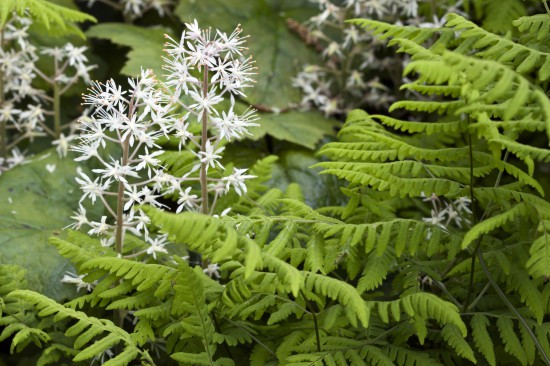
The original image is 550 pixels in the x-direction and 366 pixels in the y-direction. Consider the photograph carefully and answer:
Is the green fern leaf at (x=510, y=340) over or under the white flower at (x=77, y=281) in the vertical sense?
over

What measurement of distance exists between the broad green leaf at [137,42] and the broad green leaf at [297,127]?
0.44 m

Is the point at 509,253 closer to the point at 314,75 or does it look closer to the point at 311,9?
the point at 314,75

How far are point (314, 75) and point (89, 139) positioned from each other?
4.19 feet

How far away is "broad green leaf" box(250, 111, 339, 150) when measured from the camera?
246 cm

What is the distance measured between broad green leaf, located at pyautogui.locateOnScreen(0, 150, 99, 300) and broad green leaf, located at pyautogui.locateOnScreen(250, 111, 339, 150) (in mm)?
696

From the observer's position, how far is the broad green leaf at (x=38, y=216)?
6.28 feet

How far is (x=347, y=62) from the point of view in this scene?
276cm

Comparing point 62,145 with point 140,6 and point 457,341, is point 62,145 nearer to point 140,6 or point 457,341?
point 140,6

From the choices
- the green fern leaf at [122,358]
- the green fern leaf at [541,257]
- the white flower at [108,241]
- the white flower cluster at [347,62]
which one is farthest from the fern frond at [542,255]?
the white flower cluster at [347,62]

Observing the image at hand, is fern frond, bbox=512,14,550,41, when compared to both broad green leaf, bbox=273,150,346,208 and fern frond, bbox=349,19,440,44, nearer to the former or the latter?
fern frond, bbox=349,19,440,44

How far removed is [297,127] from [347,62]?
41cm

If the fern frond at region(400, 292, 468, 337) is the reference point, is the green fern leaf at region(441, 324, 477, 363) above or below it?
below

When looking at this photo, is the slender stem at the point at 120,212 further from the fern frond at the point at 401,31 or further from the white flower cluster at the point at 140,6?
the white flower cluster at the point at 140,6

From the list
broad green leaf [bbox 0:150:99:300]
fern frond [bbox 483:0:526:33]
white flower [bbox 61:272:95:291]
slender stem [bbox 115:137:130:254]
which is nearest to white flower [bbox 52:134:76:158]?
broad green leaf [bbox 0:150:99:300]
